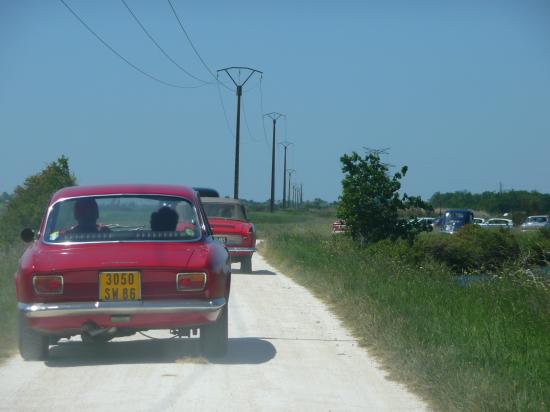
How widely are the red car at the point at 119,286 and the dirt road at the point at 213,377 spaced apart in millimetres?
336

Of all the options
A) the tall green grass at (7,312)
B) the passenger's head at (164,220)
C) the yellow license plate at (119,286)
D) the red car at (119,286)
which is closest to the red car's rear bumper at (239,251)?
the tall green grass at (7,312)

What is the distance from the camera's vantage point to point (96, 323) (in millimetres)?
7891

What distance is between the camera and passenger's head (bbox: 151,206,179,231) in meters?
8.97

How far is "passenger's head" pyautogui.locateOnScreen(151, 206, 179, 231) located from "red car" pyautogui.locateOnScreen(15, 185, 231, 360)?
0.29 m

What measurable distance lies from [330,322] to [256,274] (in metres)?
8.13

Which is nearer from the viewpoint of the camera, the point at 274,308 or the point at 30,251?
the point at 30,251

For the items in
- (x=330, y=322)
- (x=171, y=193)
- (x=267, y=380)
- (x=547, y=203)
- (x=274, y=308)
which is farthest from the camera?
(x=547, y=203)

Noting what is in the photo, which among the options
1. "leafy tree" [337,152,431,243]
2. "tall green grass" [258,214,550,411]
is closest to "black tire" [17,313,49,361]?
"tall green grass" [258,214,550,411]

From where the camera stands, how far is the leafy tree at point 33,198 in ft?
144

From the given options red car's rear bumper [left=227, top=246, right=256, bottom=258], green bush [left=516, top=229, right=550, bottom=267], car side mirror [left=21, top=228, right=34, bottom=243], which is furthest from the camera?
red car's rear bumper [left=227, top=246, right=256, bottom=258]

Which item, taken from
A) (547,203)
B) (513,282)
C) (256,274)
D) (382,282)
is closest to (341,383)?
(382,282)

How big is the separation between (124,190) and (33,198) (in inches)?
1496

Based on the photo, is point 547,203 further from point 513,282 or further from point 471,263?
point 513,282

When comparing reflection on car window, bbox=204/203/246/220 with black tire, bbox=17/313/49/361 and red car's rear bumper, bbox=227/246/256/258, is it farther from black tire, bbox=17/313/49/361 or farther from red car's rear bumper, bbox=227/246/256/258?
black tire, bbox=17/313/49/361
